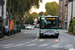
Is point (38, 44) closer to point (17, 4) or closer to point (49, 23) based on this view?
point (49, 23)

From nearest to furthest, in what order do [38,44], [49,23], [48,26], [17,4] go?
[38,44] < [48,26] < [49,23] < [17,4]

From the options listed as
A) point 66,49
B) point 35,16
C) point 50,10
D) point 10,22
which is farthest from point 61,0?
point 66,49

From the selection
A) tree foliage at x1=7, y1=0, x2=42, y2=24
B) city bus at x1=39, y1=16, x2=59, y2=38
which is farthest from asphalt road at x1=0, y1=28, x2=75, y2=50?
tree foliage at x1=7, y1=0, x2=42, y2=24

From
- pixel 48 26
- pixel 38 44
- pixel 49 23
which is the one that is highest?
pixel 49 23

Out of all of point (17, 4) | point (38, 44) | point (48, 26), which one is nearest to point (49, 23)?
point (48, 26)

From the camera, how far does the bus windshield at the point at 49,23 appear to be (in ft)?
81.3

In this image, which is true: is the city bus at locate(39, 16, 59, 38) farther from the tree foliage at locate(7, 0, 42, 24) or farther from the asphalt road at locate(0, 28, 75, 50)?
the tree foliage at locate(7, 0, 42, 24)

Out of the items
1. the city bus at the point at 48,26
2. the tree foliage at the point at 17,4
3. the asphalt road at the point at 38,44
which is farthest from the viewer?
the tree foliage at the point at 17,4

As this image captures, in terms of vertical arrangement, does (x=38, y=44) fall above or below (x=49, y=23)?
below

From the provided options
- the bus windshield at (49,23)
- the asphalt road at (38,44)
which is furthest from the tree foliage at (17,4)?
the asphalt road at (38,44)

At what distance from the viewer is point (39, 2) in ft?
124

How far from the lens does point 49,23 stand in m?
24.9

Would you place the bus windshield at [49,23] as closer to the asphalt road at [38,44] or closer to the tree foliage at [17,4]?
the asphalt road at [38,44]

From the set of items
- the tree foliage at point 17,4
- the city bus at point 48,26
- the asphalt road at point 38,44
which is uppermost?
the tree foliage at point 17,4
